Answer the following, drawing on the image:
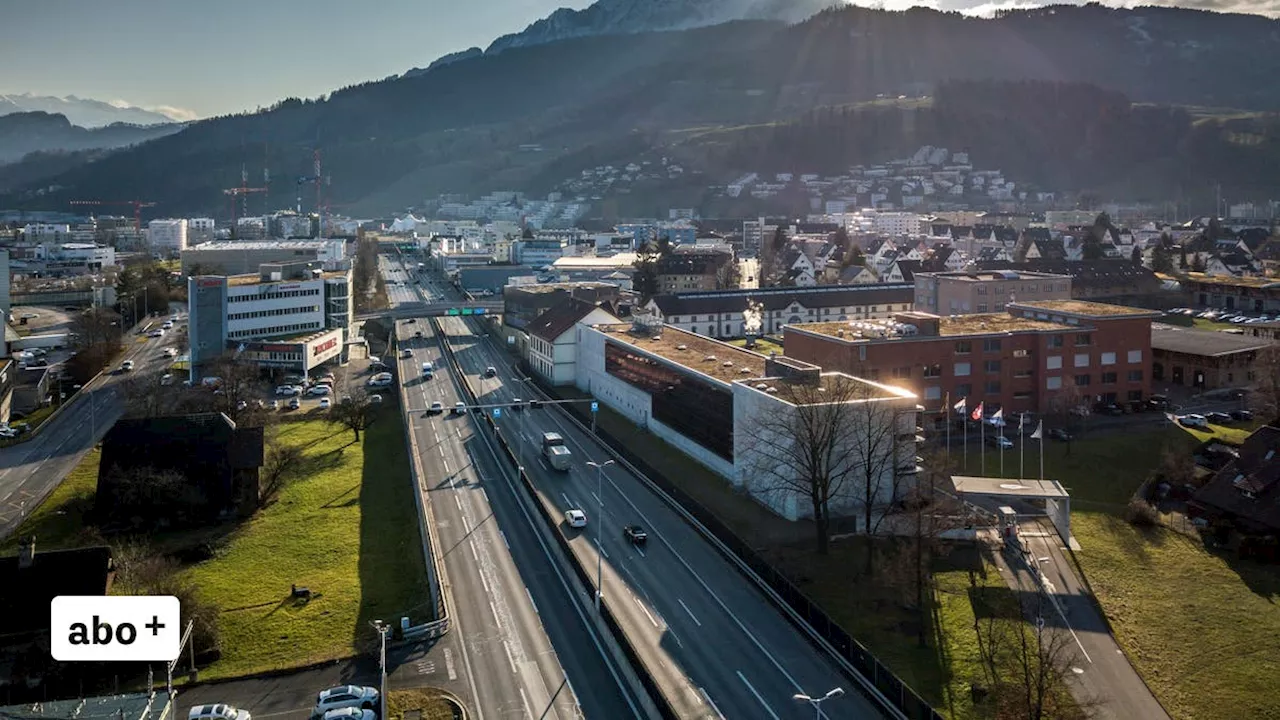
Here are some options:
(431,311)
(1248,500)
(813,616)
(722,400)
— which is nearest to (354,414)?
(722,400)

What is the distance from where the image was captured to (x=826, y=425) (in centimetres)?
2238

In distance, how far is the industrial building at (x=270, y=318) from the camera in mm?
45031

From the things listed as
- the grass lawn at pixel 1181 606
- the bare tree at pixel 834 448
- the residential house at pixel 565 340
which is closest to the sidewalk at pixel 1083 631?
the grass lawn at pixel 1181 606

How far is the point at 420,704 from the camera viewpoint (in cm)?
1543

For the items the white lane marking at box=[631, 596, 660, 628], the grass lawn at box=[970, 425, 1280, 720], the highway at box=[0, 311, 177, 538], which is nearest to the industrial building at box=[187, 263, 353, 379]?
the highway at box=[0, 311, 177, 538]

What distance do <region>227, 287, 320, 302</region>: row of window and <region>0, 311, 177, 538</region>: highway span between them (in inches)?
235

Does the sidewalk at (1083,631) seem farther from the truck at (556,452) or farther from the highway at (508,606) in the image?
the truck at (556,452)

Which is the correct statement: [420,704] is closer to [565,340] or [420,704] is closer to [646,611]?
[646,611]

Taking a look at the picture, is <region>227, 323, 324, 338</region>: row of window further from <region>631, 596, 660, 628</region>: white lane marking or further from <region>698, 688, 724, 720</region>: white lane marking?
<region>698, 688, 724, 720</region>: white lane marking

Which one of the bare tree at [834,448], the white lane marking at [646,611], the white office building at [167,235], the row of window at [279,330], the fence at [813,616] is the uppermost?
the white office building at [167,235]

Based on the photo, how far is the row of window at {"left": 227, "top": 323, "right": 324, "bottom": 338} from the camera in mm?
46375

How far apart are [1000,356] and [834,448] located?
13.1 m

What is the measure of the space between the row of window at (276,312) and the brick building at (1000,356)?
86.5ft

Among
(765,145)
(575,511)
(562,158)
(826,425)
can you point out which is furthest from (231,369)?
(562,158)
